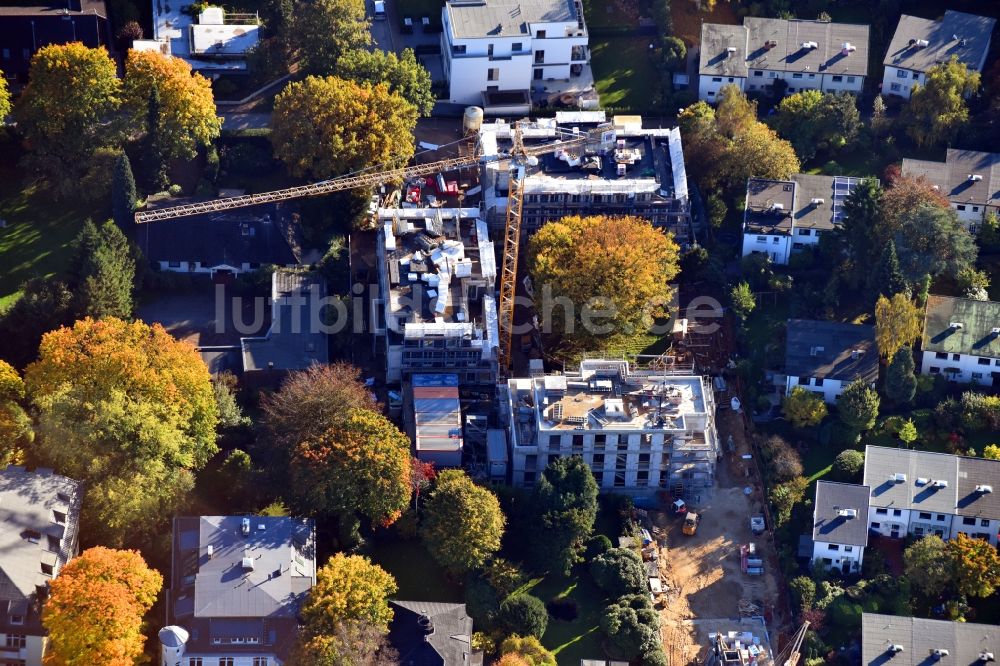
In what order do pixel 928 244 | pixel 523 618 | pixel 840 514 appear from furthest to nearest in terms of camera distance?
pixel 928 244, pixel 840 514, pixel 523 618

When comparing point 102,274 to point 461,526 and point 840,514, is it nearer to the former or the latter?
point 461,526

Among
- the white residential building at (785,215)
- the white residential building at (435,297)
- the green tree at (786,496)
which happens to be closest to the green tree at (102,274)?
the white residential building at (435,297)

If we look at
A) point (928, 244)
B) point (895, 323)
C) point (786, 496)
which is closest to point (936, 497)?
point (786, 496)

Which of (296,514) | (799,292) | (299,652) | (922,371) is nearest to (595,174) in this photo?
(799,292)

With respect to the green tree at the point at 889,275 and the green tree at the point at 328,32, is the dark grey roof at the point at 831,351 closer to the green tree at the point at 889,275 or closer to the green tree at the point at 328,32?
the green tree at the point at 889,275

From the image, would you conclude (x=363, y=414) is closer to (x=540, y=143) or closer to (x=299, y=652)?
(x=299, y=652)

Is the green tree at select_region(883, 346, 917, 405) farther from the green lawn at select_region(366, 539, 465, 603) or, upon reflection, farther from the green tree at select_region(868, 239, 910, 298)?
the green lawn at select_region(366, 539, 465, 603)

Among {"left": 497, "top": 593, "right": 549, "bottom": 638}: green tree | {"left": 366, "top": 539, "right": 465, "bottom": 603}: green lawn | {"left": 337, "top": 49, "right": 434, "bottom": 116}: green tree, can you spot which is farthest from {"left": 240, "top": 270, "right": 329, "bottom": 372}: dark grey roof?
{"left": 497, "top": 593, "right": 549, "bottom": 638}: green tree
